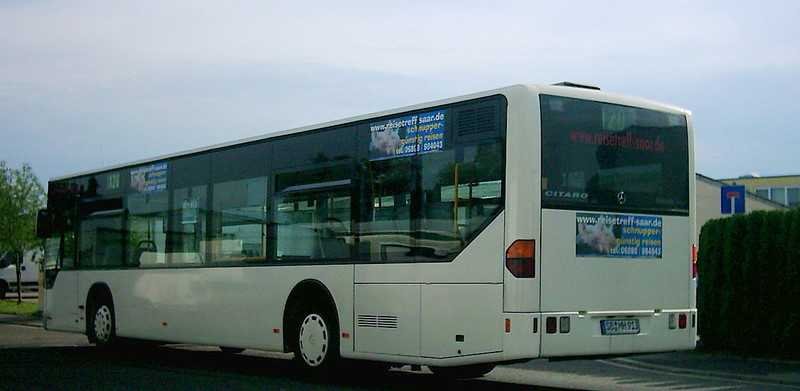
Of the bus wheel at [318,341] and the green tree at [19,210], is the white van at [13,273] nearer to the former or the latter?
the green tree at [19,210]

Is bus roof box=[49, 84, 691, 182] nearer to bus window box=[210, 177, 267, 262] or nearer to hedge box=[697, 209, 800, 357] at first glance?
bus window box=[210, 177, 267, 262]

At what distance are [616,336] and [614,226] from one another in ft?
3.67

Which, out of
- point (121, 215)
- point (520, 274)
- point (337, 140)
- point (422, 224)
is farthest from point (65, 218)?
point (520, 274)

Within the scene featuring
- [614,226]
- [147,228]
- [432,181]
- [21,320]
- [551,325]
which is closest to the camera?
[551,325]

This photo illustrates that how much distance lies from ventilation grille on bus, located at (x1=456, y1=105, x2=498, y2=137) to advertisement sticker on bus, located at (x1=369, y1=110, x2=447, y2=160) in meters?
0.27

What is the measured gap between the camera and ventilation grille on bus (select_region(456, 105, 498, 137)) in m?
11.2

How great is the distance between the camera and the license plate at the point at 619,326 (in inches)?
446

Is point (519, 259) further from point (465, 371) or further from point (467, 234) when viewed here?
point (465, 371)

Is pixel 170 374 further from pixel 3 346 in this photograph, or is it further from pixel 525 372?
pixel 3 346

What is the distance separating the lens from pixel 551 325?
10938 millimetres

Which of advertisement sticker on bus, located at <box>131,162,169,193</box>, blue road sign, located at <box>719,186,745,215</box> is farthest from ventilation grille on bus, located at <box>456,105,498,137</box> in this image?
blue road sign, located at <box>719,186,745,215</box>

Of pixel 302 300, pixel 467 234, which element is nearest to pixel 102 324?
pixel 302 300

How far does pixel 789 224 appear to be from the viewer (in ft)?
55.4

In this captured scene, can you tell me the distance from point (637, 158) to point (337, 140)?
11.7 ft
